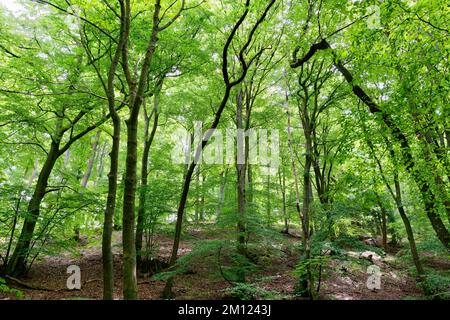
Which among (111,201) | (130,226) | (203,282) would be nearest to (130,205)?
(130,226)

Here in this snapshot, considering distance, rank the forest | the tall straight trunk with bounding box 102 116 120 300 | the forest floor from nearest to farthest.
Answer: the tall straight trunk with bounding box 102 116 120 300, the forest, the forest floor

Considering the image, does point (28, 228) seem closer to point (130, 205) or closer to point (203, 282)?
point (203, 282)

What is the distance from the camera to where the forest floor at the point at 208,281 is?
786 cm

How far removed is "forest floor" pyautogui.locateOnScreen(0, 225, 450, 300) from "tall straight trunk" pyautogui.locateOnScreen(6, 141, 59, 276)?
516 millimetres

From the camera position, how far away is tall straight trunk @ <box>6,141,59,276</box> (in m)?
7.89

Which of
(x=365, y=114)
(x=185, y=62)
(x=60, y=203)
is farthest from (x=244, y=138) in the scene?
(x=60, y=203)

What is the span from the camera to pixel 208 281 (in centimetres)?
972

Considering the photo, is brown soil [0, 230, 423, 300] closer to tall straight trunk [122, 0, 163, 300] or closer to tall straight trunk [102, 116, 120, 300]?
tall straight trunk [102, 116, 120, 300]

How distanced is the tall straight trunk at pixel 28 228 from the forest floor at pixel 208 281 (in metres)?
0.52

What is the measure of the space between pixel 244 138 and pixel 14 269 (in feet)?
33.9

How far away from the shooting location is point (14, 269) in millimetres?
8664

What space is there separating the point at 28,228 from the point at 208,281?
6.21m

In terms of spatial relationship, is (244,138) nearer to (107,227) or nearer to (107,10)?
(107,10)

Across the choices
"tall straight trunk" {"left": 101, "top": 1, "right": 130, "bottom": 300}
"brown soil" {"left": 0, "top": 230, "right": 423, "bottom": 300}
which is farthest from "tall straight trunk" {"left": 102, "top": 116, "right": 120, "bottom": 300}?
"brown soil" {"left": 0, "top": 230, "right": 423, "bottom": 300}
